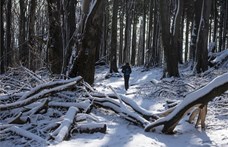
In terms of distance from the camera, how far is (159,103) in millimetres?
10672

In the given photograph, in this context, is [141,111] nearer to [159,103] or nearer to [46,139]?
[46,139]

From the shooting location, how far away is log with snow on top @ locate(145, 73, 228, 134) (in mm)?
6176

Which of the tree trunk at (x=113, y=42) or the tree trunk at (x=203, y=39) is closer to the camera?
the tree trunk at (x=203, y=39)

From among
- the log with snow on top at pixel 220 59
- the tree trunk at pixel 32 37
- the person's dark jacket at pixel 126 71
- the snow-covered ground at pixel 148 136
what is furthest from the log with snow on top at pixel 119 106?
the log with snow on top at pixel 220 59

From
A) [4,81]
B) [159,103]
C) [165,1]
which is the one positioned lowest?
[159,103]

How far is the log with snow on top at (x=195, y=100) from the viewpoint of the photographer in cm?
618

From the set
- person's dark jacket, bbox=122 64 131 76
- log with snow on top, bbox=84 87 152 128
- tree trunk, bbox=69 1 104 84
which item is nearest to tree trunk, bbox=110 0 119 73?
person's dark jacket, bbox=122 64 131 76

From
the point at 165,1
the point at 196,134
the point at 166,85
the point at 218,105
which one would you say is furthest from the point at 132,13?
the point at 196,134

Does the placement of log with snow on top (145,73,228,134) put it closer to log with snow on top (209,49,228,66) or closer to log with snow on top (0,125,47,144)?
log with snow on top (0,125,47,144)

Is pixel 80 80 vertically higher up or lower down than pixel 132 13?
lower down

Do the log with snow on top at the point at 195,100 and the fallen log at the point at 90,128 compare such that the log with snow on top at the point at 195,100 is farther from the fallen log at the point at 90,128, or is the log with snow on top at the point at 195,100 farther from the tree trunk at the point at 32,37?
the tree trunk at the point at 32,37

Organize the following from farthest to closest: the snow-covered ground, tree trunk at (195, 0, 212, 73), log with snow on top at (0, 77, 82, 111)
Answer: tree trunk at (195, 0, 212, 73)
log with snow on top at (0, 77, 82, 111)
the snow-covered ground

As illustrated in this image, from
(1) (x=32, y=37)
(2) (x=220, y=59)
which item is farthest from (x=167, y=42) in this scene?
(1) (x=32, y=37)

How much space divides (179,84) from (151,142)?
7.00 meters
